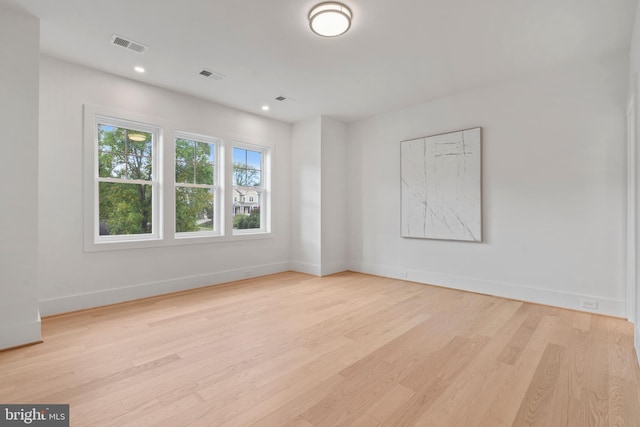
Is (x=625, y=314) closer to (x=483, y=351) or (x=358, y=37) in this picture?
(x=483, y=351)

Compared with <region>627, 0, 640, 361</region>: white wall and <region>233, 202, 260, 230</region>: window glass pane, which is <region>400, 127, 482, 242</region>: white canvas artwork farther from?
<region>233, 202, 260, 230</region>: window glass pane

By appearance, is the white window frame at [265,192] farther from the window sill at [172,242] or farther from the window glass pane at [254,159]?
the window sill at [172,242]

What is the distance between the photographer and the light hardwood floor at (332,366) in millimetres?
1717

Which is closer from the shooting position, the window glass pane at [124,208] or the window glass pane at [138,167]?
the window glass pane at [124,208]

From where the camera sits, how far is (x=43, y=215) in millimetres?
3250

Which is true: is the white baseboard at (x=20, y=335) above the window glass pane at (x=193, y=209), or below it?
below

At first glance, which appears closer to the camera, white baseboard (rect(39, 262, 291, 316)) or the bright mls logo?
the bright mls logo

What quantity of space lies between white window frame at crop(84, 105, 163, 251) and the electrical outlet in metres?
5.26

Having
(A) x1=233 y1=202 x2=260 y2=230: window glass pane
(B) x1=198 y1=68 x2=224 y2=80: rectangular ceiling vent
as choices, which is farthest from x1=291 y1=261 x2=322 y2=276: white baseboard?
(B) x1=198 y1=68 x2=224 y2=80: rectangular ceiling vent

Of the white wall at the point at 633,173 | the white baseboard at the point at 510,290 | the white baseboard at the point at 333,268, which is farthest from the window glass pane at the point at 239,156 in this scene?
the white wall at the point at 633,173

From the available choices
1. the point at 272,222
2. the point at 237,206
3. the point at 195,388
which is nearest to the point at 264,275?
the point at 272,222

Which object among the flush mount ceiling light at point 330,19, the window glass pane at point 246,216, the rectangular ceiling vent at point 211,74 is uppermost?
the rectangular ceiling vent at point 211,74

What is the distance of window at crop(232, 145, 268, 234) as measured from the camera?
17.0 ft

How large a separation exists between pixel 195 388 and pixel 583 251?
4.14 meters
